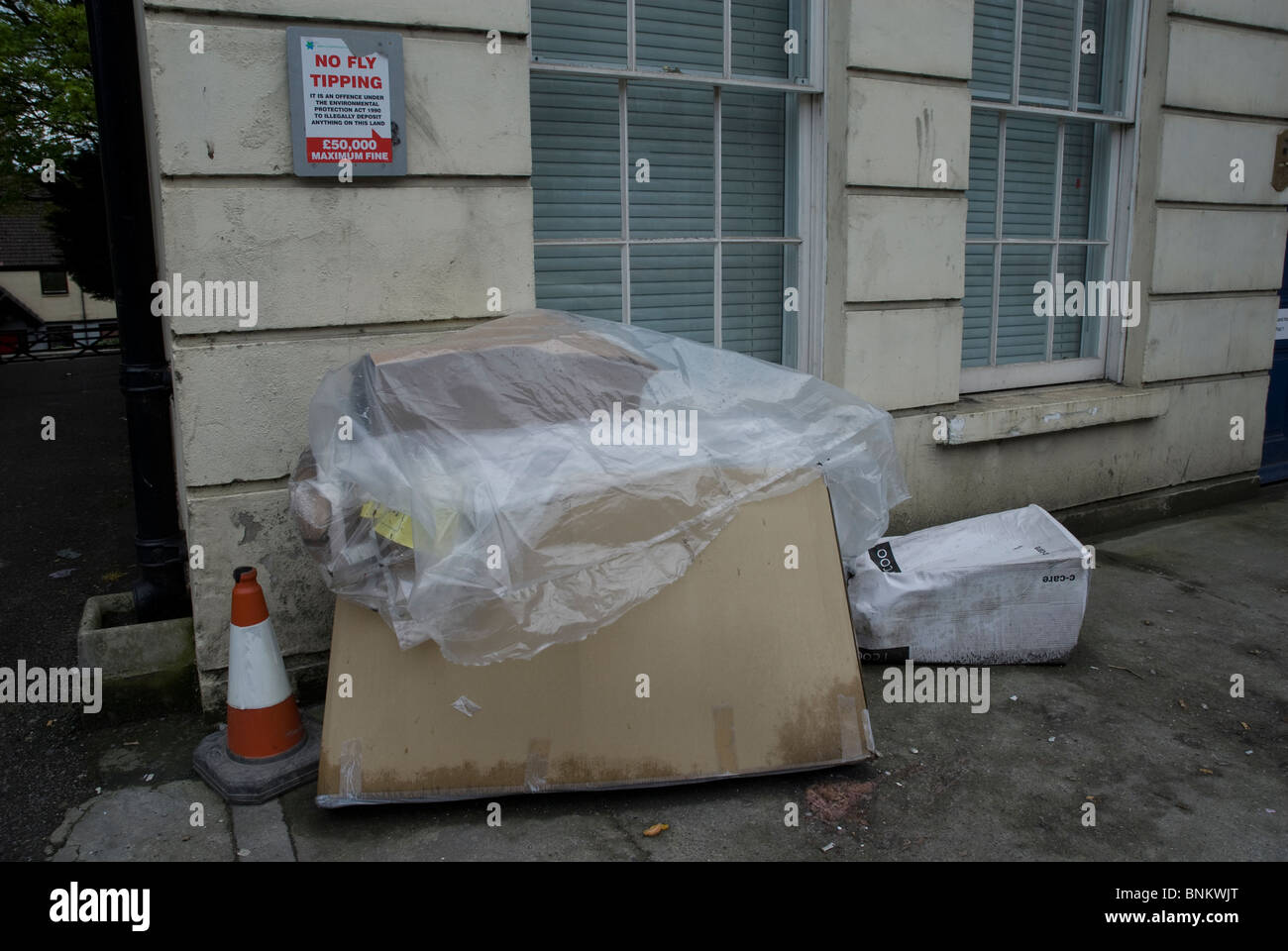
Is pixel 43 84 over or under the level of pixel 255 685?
over

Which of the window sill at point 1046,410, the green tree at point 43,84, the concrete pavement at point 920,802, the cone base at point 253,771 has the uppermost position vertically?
the green tree at point 43,84

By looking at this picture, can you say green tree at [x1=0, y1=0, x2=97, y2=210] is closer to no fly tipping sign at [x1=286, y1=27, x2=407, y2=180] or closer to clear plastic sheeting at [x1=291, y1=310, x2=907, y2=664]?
no fly tipping sign at [x1=286, y1=27, x2=407, y2=180]

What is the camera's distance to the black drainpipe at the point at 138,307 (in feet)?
10.8

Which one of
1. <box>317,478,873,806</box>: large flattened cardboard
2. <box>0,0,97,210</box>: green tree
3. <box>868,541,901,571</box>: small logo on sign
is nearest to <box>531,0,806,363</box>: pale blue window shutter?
<box>868,541,901,571</box>: small logo on sign

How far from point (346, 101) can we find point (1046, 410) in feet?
12.2

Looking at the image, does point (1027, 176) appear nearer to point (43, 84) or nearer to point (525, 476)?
point (525, 476)

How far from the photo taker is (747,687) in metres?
2.87

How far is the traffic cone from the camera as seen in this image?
2.90 metres

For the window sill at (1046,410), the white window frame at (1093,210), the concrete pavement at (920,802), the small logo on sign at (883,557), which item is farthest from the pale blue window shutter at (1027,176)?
the concrete pavement at (920,802)

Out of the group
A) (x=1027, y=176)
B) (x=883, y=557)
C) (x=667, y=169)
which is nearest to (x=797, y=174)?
(x=667, y=169)

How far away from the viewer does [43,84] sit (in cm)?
1273

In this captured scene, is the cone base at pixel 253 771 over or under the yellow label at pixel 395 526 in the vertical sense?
under

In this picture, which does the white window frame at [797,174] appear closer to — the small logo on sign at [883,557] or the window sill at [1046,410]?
the window sill at [1046,410]

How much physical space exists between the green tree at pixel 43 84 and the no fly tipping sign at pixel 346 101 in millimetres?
10409
